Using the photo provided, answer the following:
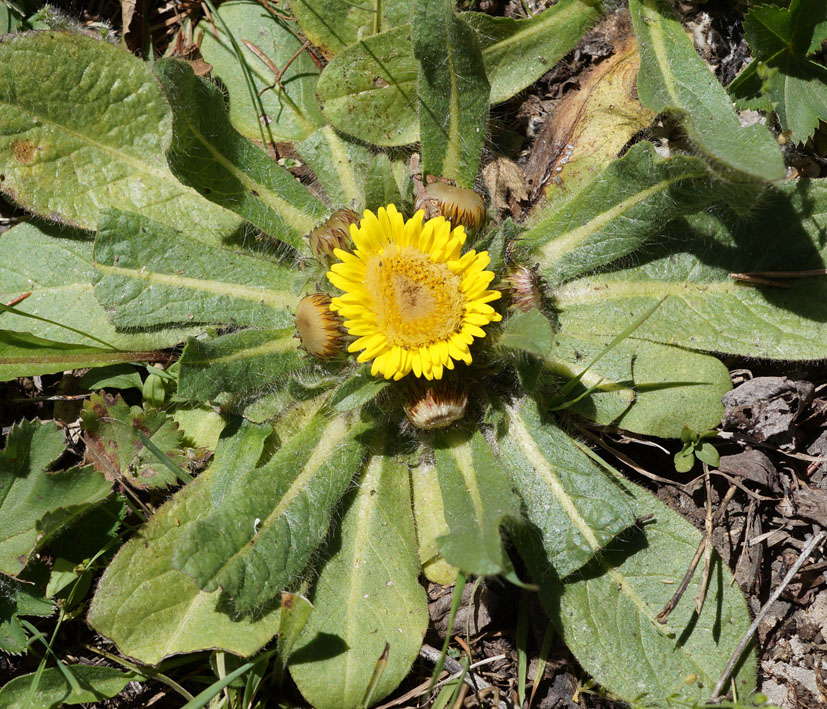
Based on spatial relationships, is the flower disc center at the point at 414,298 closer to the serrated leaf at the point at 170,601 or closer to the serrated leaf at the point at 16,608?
the serrated leaf at the point at 170,601

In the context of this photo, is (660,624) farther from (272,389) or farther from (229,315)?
(229,315)

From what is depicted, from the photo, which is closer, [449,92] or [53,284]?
[449,92]

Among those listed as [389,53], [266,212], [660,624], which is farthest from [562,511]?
[389,53]

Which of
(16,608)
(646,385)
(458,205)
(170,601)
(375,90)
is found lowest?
(16,608)

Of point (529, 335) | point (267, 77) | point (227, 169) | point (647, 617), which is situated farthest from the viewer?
point (267, 77)

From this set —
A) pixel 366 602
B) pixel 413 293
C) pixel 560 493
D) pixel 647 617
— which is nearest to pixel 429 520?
pixel 366 602

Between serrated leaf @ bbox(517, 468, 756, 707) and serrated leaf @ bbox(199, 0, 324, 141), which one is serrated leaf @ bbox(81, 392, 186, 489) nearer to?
serrated leaf @ bbox(199, 0, 324, 141)

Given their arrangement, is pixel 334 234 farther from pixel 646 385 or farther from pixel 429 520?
pixel 646 385

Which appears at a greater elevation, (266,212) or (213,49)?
(213,49)
